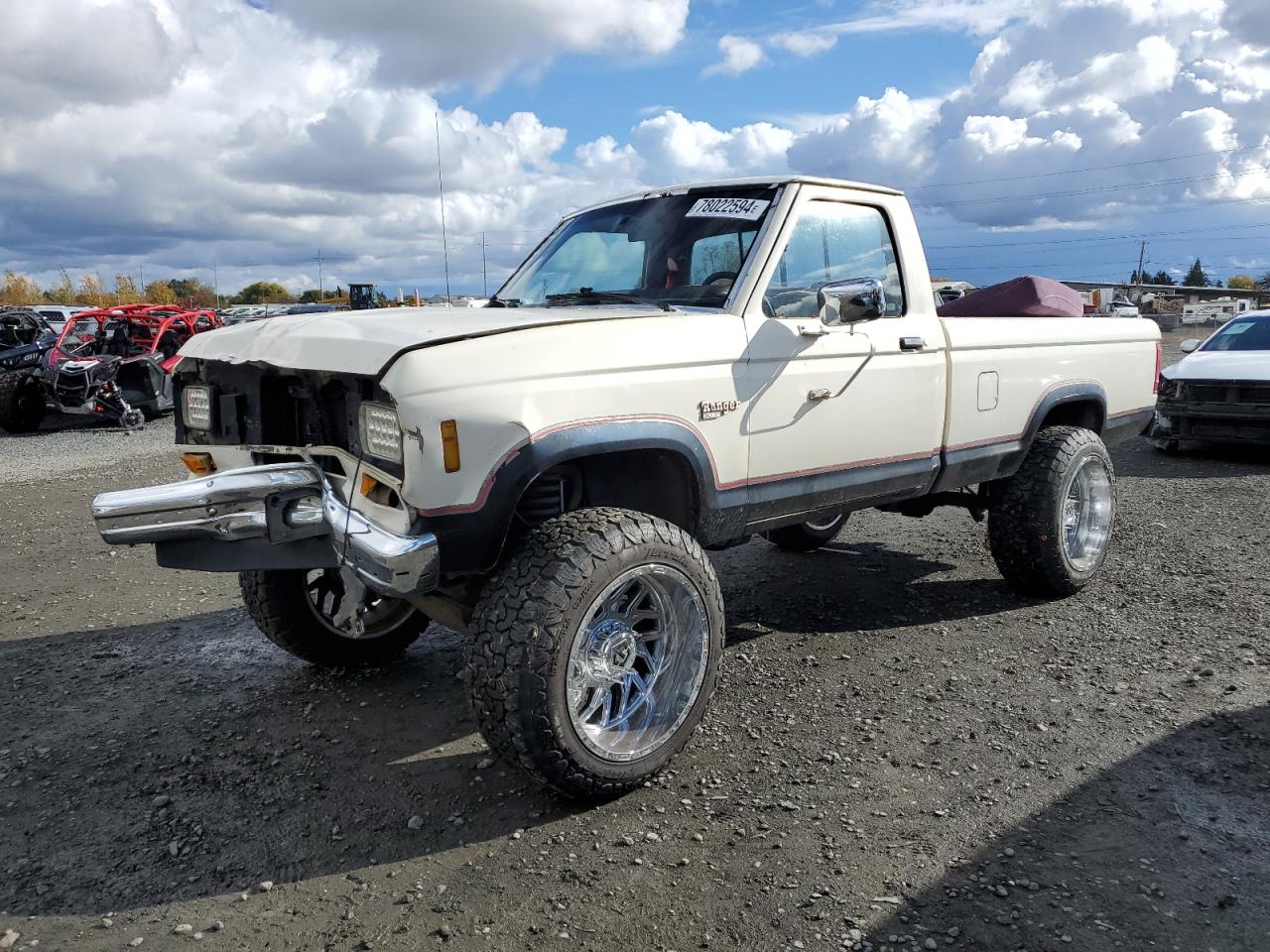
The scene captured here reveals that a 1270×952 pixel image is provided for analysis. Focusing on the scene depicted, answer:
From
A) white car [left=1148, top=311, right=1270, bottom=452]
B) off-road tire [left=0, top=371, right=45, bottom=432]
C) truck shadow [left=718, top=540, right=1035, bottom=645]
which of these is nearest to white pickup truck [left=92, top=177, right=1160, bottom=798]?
truck shadow [left=718, top=540, right=1035, bottom=645]

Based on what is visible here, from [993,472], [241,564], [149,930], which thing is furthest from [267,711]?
[993,472]

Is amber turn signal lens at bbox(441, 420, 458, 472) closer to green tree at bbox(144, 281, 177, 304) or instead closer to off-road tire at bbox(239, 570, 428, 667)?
off-road tire at bbox(239, 570, 428, 667)

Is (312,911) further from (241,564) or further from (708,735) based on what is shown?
(708,735)

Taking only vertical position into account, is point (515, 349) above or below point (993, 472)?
above

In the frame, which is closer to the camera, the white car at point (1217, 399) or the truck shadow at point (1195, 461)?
the truck shadow at point (1195, 461)

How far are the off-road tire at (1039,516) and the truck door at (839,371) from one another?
2.99 ft

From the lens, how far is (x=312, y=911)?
9.13 ft

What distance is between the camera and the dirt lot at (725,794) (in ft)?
8.90

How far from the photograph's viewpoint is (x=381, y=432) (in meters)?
3.08

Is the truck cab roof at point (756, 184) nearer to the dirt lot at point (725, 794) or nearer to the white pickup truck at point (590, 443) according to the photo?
the white pickup truck at point (590, 443)

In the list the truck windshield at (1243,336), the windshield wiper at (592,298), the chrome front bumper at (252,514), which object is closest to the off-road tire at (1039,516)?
the windshield wiper at (592,298)

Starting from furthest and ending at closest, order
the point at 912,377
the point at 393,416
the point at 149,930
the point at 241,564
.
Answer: the point at 912,377 < the point at 241,564 < the point at 393,416 < the point at 149,930

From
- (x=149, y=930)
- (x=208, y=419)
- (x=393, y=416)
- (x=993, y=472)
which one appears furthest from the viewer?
(x=993, y=472)

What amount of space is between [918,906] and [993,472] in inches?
112
